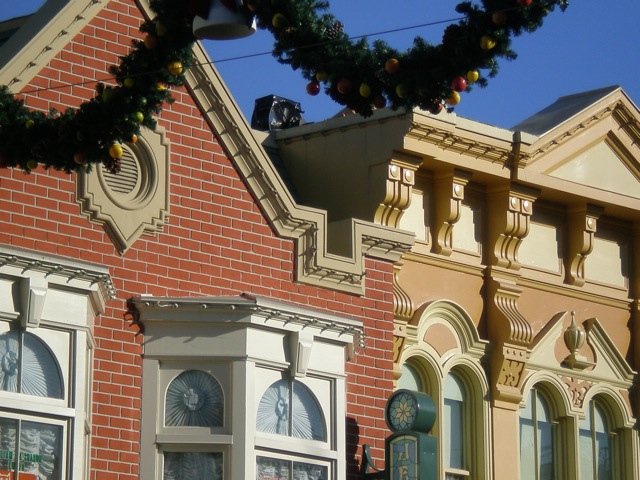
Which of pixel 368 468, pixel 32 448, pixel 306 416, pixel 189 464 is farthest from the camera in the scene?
pixel 368 468

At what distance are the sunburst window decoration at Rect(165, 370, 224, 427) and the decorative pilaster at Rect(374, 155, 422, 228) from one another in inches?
172

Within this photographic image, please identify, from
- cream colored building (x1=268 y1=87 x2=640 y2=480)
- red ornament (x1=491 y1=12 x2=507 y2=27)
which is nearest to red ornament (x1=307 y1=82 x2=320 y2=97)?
red ornament (x1=491 y1=12 x2=507 y2=27)

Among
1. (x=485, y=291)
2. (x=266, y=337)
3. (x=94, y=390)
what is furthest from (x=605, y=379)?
(x=94, y=390)

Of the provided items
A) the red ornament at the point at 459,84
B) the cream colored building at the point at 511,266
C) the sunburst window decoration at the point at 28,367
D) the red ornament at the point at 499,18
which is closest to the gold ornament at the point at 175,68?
the red ornament at the point at 459,84

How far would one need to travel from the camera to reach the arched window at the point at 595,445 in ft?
75.6

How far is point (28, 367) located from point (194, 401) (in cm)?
193

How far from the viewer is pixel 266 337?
701 inches

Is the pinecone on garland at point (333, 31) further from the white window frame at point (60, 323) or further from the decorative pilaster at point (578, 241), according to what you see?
the decorative pilaster at point (578, 241)

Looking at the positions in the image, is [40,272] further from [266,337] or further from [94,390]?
[266,337]

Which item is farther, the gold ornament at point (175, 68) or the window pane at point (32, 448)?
the window pane at point (32, 448)

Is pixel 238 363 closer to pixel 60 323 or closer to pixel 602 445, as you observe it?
pixel 60 323

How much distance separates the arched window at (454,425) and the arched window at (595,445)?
2.06m

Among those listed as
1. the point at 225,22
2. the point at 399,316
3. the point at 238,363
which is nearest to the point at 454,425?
the point at 399,316

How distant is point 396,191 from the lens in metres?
Answer: 21.1
